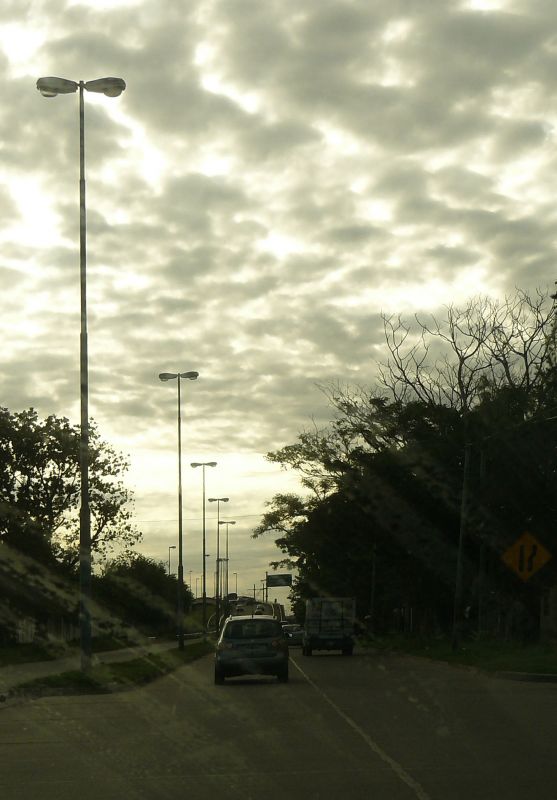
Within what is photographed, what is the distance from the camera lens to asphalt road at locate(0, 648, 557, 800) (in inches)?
408

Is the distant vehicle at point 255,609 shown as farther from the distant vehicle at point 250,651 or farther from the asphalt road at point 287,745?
the asphalt road at point 287,745

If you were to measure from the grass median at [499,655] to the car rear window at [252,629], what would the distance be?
574 cm

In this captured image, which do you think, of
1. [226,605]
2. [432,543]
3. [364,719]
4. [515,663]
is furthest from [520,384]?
[226,605]

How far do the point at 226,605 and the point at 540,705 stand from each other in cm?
12738

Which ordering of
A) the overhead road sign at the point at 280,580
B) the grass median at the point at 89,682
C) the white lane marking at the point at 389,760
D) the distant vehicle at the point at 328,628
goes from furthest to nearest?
the overhead road sign at the point at 280,580 < the distant vehicle at the point at 328,628 < the grass median at the point at 89,682 < the white lane marking at the point at 389,760

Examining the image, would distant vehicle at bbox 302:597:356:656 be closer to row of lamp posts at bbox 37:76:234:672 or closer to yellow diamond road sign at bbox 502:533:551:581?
yellow diamond road sign at bbox 502:533:551:581

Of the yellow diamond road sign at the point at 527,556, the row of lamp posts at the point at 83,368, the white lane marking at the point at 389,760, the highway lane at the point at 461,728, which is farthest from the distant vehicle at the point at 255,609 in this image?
the white lane marking at the point at 389,760

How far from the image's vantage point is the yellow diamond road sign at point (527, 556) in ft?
101

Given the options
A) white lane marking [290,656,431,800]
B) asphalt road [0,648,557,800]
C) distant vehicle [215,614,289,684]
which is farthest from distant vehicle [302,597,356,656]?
white lane marking [290,656,431,800]

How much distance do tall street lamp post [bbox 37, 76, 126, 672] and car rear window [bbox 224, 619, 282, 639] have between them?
12.1 ft

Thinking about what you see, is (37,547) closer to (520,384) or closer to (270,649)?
(520,384)

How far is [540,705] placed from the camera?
19453 mm

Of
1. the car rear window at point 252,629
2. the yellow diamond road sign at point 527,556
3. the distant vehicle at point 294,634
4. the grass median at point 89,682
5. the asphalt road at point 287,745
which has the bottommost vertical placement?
the distant vehicle at point 294,634

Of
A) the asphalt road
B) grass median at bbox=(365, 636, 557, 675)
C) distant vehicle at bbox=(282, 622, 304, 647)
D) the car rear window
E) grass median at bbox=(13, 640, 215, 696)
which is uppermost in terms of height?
the car rear window
